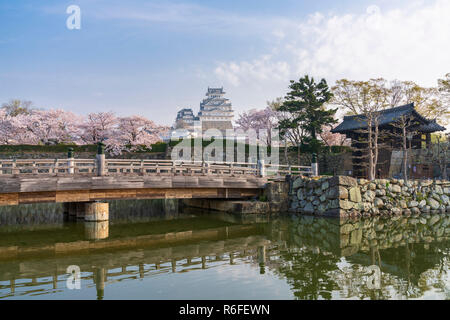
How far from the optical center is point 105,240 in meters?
12.5

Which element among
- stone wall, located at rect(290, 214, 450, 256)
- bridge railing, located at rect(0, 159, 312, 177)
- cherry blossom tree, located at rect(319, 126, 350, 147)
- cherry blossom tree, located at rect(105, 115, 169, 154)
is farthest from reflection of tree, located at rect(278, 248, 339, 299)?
cherry blossom tree, located at rect(319, 126, 350, 147)

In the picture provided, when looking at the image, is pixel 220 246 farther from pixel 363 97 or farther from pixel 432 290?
pixel 363 97

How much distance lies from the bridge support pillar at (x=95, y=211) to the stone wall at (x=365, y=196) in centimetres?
1050

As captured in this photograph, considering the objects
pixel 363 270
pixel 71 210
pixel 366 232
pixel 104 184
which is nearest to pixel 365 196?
pixel 366 232

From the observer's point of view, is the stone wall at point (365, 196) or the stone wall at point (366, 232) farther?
the stone wall at point (365, 196)

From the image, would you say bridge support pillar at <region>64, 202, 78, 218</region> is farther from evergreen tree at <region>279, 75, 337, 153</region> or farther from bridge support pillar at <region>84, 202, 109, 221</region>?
evergreen tree at <region>279, 75, 337, 153</region>

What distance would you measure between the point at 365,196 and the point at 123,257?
13.3 m

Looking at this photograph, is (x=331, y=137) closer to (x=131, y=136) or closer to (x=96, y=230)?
(x=131, y=136)

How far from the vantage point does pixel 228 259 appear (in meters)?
9.70

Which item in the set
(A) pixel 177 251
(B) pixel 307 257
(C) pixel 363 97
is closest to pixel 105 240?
(A) pixel 177 251

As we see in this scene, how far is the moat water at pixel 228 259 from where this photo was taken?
22.9 ft

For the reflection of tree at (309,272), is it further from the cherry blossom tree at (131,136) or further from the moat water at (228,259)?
the cherry blossom tree at (131,136)

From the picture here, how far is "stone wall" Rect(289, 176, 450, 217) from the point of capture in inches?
693

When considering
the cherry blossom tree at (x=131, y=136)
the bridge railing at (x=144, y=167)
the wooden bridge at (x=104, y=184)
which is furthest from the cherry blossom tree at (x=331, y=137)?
the wooden bridge at (x=104, y=184)
